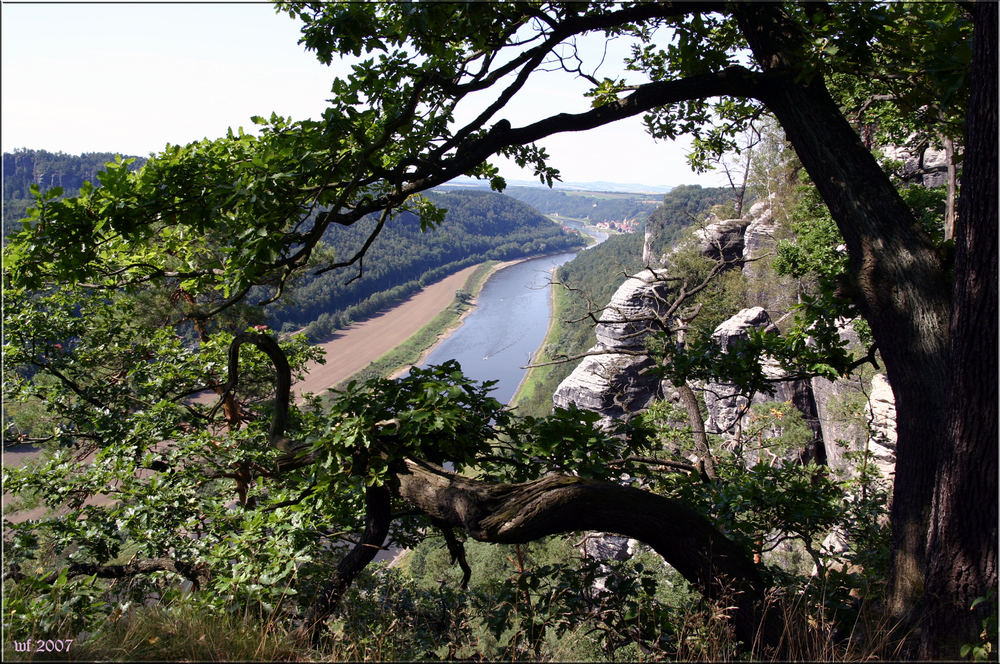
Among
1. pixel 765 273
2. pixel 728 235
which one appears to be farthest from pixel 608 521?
pixel 728 235

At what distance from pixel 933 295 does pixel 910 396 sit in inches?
18.1

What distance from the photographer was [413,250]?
65.7m

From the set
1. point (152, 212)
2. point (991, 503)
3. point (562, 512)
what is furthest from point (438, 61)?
point (991, 503)

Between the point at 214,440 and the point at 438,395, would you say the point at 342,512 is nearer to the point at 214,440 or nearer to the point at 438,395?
the point at 438,395

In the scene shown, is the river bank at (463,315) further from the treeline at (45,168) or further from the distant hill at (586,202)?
the distant hill at (586,202)

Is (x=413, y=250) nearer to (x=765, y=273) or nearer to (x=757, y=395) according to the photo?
(x=765, y=273)

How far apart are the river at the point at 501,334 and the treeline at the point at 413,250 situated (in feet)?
28.8

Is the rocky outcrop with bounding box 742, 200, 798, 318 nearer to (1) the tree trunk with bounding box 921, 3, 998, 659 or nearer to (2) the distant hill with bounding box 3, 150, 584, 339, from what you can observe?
(2) the distant hill with bounding box 3, 150, 584, 339

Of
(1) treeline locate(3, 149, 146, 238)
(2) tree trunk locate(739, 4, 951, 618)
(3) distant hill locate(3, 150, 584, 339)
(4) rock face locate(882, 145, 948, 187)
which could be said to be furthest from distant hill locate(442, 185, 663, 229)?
(2) tree trunk locate(739, 4, 951, 618)

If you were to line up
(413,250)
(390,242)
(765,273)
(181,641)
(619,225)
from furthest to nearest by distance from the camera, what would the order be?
(619,225)
(413,250)
(390,242)
(765,273)
(181,641)

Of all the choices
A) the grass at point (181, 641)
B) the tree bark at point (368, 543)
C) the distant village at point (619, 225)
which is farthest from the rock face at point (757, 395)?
the distant village at point (619, 225)

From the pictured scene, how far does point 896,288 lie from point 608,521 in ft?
5.53

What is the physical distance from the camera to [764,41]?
9.50ft

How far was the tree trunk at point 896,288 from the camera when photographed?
2.38 m
